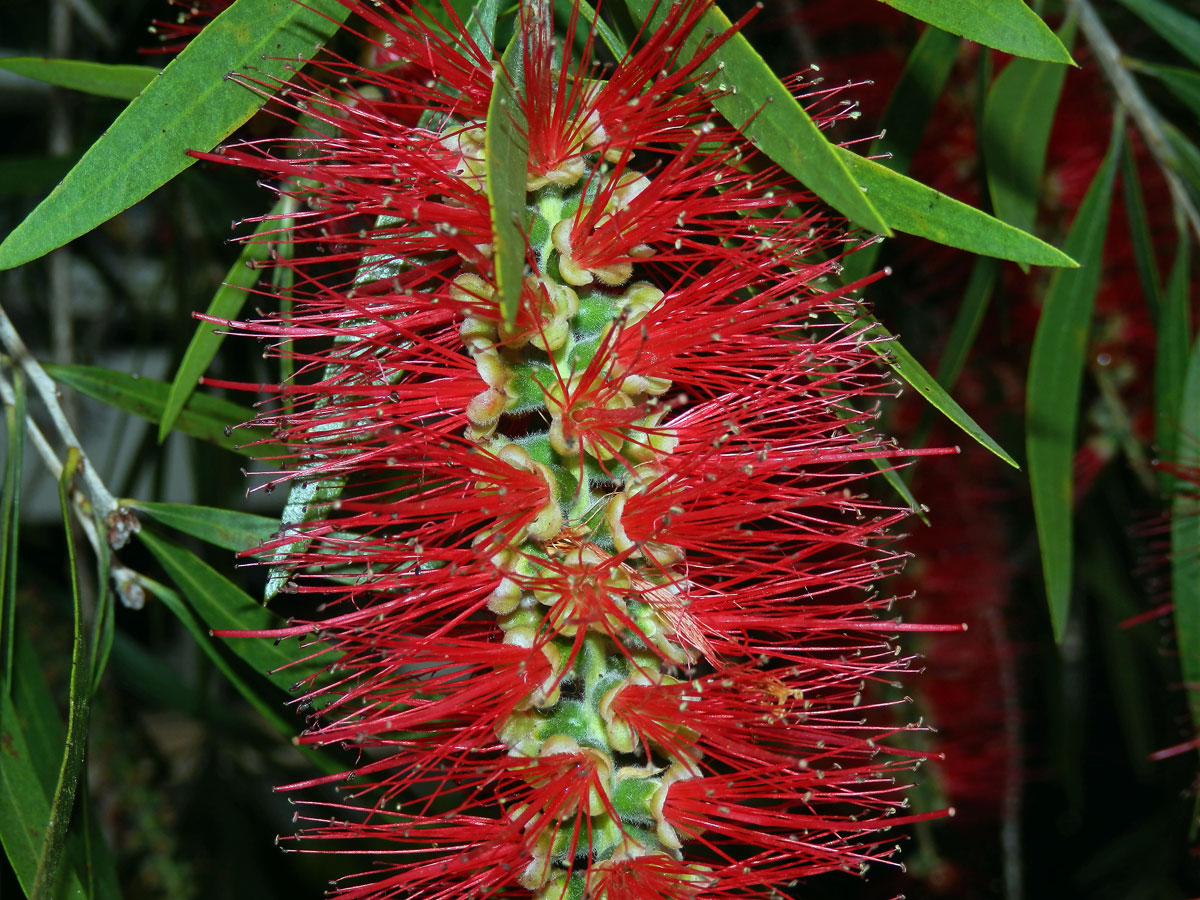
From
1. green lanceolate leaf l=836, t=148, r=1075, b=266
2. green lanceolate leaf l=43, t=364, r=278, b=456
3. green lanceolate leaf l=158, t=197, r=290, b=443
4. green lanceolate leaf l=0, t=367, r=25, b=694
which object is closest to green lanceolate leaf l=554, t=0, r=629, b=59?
green lanceolate leaf l=836, t=148, r=1075, b=266

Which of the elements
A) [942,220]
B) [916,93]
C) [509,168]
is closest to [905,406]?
[916,93]

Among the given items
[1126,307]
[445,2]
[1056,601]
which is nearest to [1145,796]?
[1126,307]

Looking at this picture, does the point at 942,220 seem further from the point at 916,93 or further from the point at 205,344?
the point at 205,344

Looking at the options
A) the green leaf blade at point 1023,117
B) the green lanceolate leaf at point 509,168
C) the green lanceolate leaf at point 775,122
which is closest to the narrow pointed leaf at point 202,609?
the green lanceolate leaf at point 509,168

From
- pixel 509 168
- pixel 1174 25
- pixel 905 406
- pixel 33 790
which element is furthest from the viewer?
pixel 905 406

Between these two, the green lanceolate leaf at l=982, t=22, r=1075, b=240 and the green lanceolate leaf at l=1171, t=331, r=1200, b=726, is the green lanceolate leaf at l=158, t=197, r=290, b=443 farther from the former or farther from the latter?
the green lanceolate leaf at l=1171, t=331, r=1200, b=726
